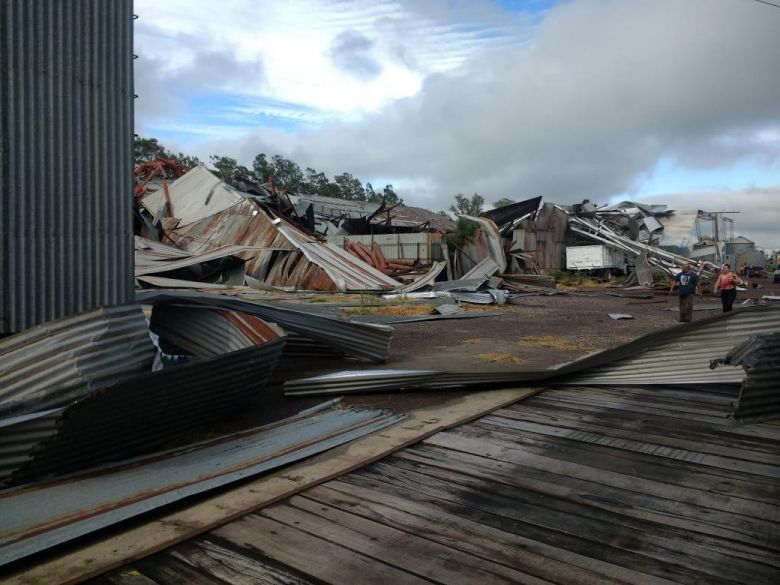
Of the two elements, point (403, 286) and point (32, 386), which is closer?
point (32, 386)

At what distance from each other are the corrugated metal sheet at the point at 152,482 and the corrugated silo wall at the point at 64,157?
2.52m

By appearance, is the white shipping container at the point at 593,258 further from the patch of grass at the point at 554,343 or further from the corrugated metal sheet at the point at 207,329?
the corrugated metal sheet at the point at 207,329

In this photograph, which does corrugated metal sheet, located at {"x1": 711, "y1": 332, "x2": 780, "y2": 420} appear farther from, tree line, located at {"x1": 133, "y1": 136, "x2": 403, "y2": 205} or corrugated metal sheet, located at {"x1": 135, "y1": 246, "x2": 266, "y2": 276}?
tree line, located at {"x1": 133, "y1": 136, "x2": 403, "y2": 205}

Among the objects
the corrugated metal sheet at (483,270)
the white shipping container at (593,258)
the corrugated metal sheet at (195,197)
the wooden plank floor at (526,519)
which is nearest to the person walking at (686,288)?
the corrugated metal sheet at (483,270)

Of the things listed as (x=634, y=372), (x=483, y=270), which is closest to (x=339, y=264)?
(x=483, y=270)

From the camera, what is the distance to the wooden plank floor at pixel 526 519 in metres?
2.32

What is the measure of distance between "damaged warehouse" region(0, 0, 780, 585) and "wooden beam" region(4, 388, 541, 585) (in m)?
0.01

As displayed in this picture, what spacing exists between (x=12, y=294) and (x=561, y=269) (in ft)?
92.2

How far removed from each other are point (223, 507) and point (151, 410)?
1001 millimetres

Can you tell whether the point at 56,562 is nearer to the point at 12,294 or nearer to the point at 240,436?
the point at 240,436

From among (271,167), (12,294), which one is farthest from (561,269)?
(271,167)

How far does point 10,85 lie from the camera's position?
4992 millimetres

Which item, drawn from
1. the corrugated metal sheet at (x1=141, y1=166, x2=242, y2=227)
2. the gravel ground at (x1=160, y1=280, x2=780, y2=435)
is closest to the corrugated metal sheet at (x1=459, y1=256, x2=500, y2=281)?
the gravel ground at (x1=160, y1=280, x2=780, y2=435)

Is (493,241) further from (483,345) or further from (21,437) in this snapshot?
(21,437)
